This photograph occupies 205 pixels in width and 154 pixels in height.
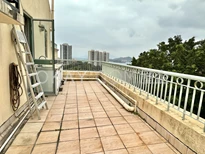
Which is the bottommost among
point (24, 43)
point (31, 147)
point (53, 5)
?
point (31, 147)

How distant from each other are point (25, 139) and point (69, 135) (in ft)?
2.08

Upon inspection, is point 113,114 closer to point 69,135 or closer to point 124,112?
point 124,112

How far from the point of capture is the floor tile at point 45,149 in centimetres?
183

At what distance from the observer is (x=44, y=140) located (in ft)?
6.89

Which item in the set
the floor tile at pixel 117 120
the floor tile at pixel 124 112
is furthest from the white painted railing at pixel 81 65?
the floor tile at pixel 117 120

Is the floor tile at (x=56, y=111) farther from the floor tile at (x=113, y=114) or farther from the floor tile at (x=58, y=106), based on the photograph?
the floor tile at (x=113, y=114)

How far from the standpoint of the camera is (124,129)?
2.50m

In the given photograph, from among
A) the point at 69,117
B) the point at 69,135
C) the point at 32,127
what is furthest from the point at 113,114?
the point at 32,127

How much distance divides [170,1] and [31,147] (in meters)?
9.39

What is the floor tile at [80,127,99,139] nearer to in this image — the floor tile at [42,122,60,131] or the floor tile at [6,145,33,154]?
the floor tile at [42,122,60,131]

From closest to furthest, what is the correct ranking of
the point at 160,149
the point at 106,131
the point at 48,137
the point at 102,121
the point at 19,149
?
the point at 19,149 < the point at 160,149 < the point at 48,137 < the point at 106,131 < the point at 102,121

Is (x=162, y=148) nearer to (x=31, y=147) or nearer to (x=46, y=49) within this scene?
(x=31, y=147)

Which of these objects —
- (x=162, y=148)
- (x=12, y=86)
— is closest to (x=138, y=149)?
(x=162, y=148)

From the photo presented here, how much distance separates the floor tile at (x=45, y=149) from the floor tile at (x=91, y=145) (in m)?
0.38
